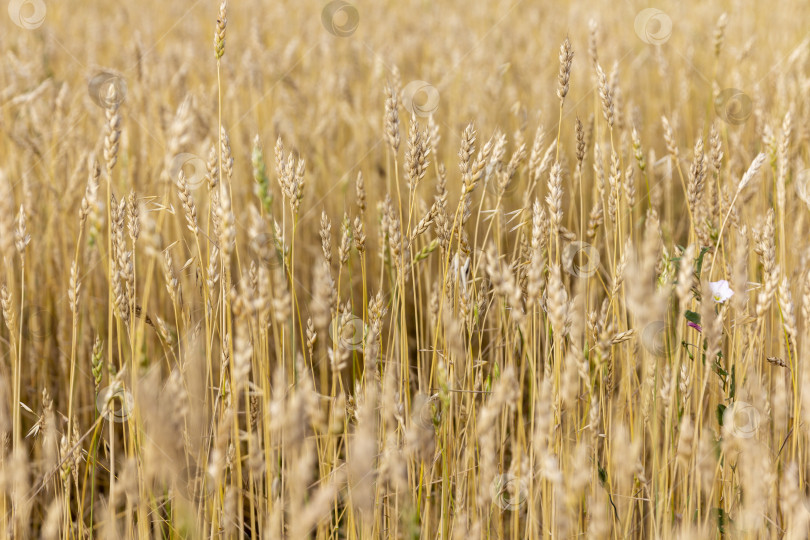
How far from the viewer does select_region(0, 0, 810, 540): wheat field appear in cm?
86

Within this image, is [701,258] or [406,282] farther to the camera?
[406,282]

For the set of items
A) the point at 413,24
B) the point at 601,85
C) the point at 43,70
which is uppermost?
the point at 413,24

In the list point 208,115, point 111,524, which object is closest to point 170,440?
point 111,524

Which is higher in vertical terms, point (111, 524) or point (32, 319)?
point (32, 319)

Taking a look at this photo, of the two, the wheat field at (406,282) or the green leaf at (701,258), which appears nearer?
the wheat field at (406,282)

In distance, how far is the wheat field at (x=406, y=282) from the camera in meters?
0.86

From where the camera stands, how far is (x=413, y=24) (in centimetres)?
436

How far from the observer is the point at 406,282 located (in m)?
1.91

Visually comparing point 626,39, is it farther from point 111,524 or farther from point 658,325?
point 111,524

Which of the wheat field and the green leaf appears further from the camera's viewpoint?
the green leaf

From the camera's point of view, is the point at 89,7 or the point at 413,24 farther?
the point at 89,7

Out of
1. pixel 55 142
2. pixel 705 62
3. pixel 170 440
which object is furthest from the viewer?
pixel 705 62

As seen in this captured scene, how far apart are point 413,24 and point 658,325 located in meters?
3.62

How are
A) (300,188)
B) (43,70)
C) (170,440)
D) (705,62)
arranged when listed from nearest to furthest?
1. (170,440)
2. (300,188)
3. (43,70)
4. (705,62)
